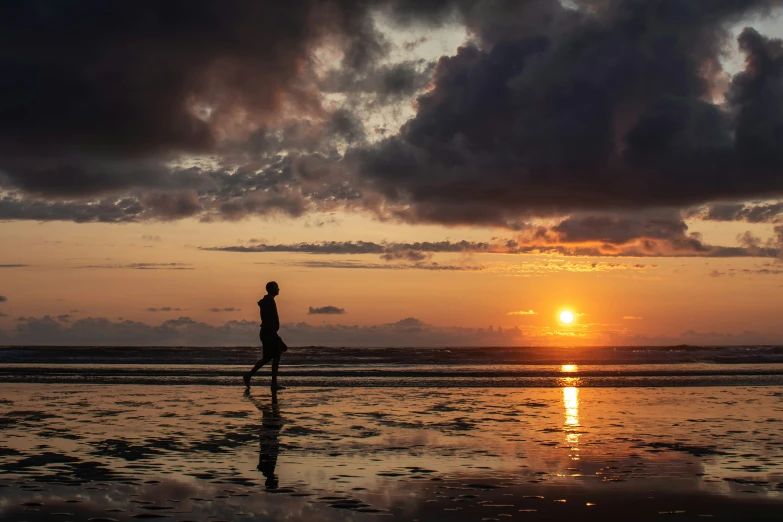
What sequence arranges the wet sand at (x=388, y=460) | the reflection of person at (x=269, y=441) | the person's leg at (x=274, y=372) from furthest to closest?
the person's leg at (x=274, y=372), the reflection of person at (x=269, y=441), the wet sand at (x=388, y=460)

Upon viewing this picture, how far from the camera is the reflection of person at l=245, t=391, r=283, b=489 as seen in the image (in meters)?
7.47

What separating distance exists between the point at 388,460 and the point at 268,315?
10142mm

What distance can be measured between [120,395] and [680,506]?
12832 millimetres

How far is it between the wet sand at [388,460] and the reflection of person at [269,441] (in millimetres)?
39

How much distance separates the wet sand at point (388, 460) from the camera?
19.8ft

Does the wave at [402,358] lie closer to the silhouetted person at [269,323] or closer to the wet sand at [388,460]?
the silhouetted person at [269,323]

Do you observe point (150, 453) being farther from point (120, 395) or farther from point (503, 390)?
point (503, 390)

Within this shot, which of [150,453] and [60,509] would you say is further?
[150,453]

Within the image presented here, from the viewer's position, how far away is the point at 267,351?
57.9 ft

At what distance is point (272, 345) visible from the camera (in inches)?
693

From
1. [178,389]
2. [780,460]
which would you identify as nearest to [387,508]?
[780,460]

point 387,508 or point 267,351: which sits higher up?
point 267,351

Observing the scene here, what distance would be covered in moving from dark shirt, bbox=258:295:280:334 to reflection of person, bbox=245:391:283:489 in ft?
12.2

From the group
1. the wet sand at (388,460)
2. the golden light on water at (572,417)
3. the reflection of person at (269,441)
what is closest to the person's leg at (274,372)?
the wet sand at (388,460)
